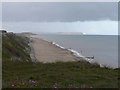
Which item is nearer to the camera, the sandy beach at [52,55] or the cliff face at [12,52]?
the cliff face at [12,52]

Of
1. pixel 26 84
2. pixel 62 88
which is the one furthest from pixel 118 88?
pixel 26 84

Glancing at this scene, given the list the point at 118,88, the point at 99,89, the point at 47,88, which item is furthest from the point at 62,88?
the point at 118,88

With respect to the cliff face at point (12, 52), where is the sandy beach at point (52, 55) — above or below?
below

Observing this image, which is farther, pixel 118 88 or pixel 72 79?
pixel 72 79

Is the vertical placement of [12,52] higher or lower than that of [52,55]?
higher

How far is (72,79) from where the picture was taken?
1506 centimetres

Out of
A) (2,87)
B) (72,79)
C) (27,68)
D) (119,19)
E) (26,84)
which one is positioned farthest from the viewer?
(27,68)

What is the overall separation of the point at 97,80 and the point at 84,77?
779mm

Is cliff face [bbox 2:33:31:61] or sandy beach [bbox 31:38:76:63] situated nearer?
cliff face [bbox 2:33:31:61]

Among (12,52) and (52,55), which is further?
A: (52,55)

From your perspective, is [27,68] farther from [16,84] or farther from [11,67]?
[16,84]

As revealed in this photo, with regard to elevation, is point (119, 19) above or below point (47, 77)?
above

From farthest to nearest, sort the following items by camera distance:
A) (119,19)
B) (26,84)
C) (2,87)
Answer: (119,19), (26,84), (2,87)

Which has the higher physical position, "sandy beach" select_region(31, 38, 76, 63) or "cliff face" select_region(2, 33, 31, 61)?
"cliff face" select_region(2, 33, 31, 61)
